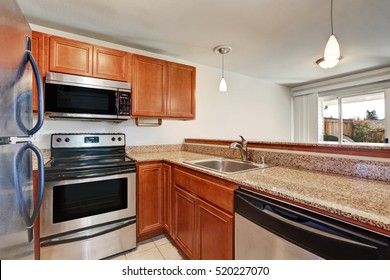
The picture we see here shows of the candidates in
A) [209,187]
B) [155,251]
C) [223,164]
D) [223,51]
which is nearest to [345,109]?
[223,51]

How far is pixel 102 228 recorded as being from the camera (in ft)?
5.23

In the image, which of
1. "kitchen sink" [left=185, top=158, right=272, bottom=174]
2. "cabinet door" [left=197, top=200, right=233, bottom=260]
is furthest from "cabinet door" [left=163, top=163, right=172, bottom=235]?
"cabinet door" [left=197, top=200, right=233, bottom=260]

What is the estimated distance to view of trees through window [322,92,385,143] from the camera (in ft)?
10.6

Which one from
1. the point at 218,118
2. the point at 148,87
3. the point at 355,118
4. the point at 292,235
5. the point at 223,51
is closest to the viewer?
the point at 292,235

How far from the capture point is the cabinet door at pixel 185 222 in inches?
58.3

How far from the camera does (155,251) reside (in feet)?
5.78

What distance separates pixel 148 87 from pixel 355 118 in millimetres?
3924

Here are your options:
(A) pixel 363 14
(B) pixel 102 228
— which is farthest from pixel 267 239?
(A) pixel 363 14

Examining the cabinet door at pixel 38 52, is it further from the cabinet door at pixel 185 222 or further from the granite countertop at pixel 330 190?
the granite countertop at pixel 330 190

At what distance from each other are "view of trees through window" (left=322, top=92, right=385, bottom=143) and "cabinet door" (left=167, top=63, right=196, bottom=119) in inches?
126

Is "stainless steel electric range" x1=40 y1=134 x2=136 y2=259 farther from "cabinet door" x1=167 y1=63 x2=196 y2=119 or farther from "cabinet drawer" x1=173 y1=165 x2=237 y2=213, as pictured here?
"cabinet door" x1=167 y1=63 x2=196 y2=119

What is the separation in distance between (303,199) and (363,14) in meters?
2.09

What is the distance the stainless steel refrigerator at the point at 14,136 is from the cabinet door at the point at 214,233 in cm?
97

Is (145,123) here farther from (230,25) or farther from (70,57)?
(230,25)
